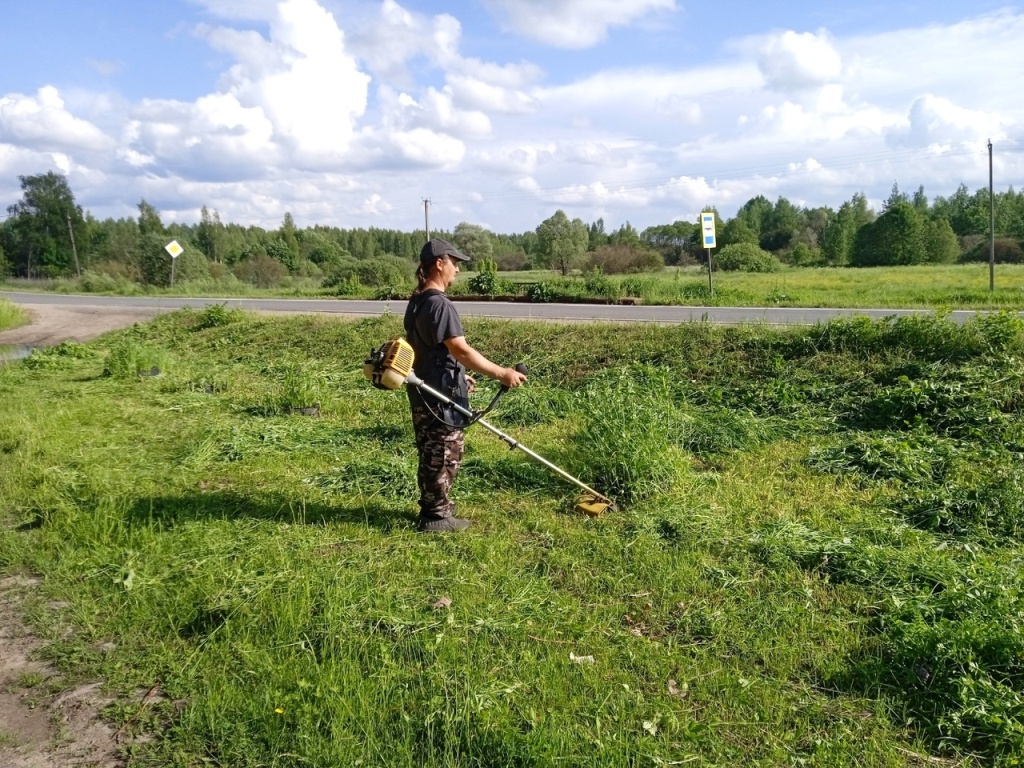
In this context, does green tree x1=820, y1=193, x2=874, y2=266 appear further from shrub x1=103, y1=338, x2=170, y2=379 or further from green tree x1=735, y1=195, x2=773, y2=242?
shrub x1=103, y1=338, x2=170, y2=379

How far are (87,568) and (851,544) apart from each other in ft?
16.1

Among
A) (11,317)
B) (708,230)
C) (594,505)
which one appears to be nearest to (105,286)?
(11,317)

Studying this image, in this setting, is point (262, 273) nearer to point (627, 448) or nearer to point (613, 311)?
point (613, 311)

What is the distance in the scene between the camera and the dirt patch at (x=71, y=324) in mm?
19406

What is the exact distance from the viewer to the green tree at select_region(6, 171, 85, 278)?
61.8 meters

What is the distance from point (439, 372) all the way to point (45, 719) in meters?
2.76

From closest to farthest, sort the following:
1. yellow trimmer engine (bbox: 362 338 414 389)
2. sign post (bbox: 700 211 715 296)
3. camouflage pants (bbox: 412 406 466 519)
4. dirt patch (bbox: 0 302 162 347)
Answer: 1. yellow trimmer engine (bbox: 362 338 414 389)
2. camouflage pants (bbox: 412 406 466 519)
3. dirt patch (bbox: 0 302 162 347)
4. sign post (bbox: 700 211 715 296)

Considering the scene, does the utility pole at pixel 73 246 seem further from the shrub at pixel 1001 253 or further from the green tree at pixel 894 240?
the shrub at pixel 1001 253

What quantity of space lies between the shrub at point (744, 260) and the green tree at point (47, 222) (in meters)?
55.8

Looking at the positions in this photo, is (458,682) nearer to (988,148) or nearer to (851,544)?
(851,544)

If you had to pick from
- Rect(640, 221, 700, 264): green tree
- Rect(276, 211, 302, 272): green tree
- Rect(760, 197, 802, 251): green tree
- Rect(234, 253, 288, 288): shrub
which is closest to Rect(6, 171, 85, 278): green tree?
Rect(276, 211, 302, 272): green tree

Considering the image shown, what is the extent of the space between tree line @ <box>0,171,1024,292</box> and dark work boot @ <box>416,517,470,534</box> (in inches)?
860

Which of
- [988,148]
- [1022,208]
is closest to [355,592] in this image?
[988,148]

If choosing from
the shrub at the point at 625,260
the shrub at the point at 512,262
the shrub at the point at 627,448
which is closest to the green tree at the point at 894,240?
the shrub at the point at 625,260
